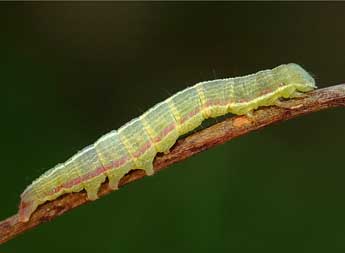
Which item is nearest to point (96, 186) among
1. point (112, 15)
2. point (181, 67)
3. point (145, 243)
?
point (145, 243)

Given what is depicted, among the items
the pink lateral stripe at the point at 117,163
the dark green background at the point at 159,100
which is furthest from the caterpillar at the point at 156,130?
the dark green background at the point at 159,100

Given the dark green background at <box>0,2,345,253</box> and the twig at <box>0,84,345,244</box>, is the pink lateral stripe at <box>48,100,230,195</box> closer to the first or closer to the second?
the twig at <box>0,84,345,244</box>

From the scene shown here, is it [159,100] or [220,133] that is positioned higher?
[159,100]

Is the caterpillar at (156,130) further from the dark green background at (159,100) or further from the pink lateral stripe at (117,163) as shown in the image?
the dark green background at (159,100)

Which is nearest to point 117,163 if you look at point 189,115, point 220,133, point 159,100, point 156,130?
point 156,130

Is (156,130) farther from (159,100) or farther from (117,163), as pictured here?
(159,100)
